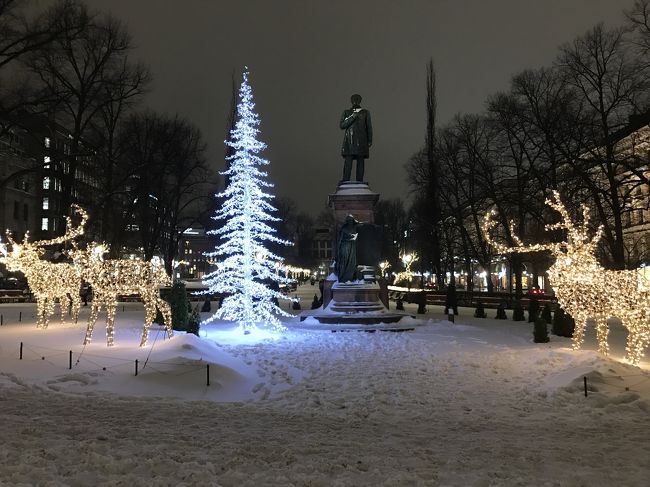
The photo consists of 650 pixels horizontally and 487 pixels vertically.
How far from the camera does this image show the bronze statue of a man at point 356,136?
2459cm

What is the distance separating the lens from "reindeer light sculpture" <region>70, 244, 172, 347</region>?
14727 mm

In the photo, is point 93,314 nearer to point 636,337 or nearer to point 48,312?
point 48,312

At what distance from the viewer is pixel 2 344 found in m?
14.8

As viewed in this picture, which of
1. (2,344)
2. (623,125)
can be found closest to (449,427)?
(2,344)

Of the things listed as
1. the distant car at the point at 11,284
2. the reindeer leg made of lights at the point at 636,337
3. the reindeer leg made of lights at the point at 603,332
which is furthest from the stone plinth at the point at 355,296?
the distant car at the point at 11,284

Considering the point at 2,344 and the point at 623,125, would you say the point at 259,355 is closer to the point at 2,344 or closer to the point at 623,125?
the point at 2,344

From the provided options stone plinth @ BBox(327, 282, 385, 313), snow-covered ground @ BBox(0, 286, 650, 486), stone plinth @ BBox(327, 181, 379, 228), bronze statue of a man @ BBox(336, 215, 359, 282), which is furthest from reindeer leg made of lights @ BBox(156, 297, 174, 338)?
stone plinth @ BBox(327, 181, 379, 228)

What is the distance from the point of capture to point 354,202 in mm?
23453

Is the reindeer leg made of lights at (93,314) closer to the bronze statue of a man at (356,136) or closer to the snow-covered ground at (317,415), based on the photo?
the snow-covered ground at (317,415)

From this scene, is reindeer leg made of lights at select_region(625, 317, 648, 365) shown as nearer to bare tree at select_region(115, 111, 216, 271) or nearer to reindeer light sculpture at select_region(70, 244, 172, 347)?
reindeer light sculpture at select_region(70, 244, 172, 347)

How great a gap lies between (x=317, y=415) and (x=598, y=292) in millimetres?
7982

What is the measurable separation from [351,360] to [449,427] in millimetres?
5989

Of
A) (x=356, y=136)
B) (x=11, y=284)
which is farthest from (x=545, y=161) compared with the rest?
(x=11, y=284)

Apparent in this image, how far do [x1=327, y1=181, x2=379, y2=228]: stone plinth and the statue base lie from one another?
3036 mm
